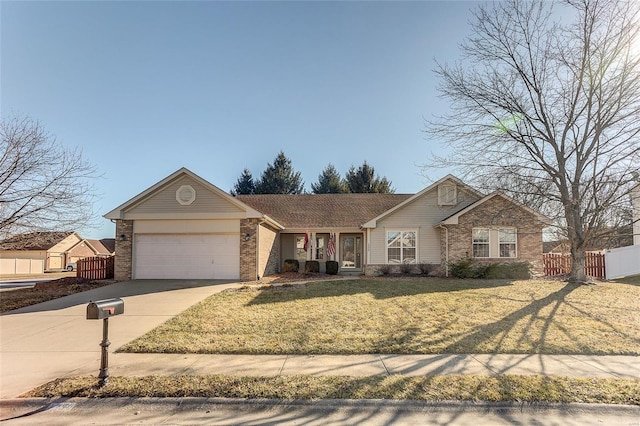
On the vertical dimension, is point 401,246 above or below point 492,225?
below

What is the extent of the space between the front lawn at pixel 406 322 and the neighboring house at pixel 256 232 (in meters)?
4.09

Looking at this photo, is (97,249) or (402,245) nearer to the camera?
(402,245)

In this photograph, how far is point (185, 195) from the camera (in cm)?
1648

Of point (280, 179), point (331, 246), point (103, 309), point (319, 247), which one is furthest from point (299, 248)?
point (280, 179)

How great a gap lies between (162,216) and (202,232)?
2.02 m

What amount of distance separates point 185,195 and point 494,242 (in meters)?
15.2

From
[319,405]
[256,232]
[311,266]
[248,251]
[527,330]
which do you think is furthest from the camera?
[311,266]

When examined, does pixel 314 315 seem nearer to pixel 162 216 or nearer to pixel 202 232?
pixel 202 232

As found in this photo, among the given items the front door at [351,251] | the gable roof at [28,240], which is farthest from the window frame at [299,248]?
the gable roof at [28,240]

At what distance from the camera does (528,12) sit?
1399 cm

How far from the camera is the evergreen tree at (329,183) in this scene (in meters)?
40.9

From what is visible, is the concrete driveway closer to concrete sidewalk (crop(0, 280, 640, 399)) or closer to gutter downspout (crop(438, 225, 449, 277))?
concrete sidewalk (crop(0, 280, 640, 399))

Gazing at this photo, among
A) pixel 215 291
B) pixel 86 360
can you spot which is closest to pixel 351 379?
pixel 86 360

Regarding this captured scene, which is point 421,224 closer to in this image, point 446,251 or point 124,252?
point 446,251
